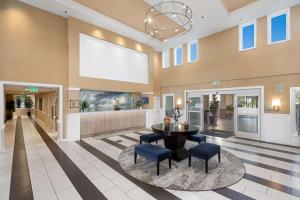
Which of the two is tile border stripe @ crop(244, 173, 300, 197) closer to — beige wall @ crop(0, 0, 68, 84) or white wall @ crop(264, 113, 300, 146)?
white wall @ crop(264, 113, 300, 146)

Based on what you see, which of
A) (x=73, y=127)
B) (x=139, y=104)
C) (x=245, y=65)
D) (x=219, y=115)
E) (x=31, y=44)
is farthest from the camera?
(x=219, y=115)

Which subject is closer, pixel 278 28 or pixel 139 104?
pixel 278 28

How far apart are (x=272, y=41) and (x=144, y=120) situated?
293 inches

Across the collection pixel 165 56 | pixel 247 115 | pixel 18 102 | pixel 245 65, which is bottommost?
pixel 247 115

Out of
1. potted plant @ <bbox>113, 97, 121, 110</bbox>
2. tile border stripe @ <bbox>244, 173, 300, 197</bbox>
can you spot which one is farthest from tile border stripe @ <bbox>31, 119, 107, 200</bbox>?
potted plant @ <bbox>113, 97, 121, 110</bbox>

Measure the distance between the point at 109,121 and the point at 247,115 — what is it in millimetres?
6754

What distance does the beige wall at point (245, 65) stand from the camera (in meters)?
5.64

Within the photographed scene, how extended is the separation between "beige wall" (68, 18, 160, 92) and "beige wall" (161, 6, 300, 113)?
2159mm

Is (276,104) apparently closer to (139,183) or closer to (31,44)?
(139,183)

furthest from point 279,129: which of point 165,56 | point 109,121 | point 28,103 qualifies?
point 28,103

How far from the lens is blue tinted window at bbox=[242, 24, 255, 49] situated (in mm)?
6715

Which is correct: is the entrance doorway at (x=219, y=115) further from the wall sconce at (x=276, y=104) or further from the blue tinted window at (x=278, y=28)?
the blue tinted window at (x=278, y=28)

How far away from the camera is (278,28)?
603cm

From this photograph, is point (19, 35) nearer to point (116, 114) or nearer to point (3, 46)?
point (3, 46)
